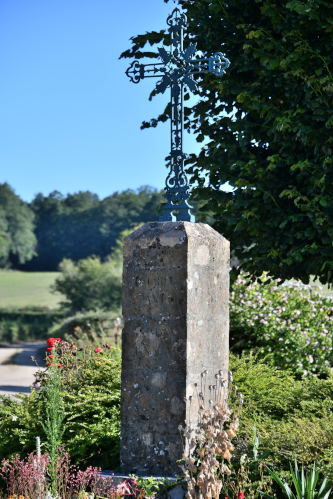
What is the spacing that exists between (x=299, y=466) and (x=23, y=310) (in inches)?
1642

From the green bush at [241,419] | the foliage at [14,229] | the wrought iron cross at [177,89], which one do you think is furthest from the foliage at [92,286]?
the foliage at [14,229]

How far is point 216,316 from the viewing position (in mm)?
4148

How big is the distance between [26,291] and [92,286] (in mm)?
22482

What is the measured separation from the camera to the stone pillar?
3836 millimetres

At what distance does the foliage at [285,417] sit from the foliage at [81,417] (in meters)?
1.16

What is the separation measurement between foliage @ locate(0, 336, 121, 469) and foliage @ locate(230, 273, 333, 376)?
3192 mm

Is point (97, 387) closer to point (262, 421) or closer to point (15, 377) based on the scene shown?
point (262, 421)

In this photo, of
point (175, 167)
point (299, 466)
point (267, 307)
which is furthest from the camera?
point (267, 307)

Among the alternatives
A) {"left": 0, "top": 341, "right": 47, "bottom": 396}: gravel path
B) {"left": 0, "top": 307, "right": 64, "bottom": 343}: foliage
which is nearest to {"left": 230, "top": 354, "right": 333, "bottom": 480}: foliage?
{"left": 0, "top": 341, "right": 47, "bottom": 396}: gravel path

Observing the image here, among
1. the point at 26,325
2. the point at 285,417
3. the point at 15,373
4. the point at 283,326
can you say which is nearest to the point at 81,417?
the point at 285,417

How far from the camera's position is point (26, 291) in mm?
47031

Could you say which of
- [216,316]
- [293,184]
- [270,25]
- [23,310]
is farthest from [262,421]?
[23,310]

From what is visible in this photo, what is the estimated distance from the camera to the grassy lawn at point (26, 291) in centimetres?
4566

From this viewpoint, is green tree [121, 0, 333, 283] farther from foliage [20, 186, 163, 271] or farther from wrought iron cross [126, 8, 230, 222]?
foliage [20, 186, 163, 271]
